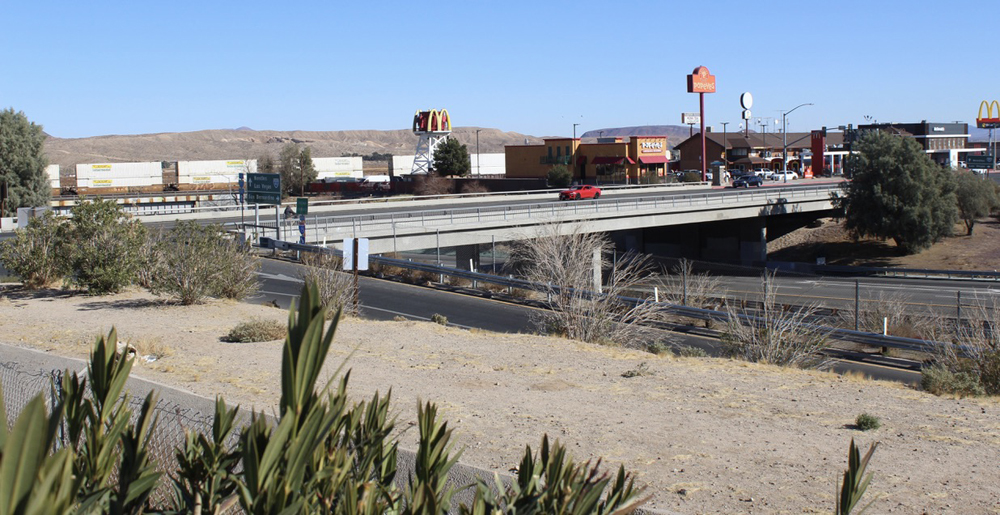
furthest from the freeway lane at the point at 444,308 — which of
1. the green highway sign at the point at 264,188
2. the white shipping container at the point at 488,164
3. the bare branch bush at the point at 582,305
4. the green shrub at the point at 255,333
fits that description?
the white shipping container at the point at 488,164

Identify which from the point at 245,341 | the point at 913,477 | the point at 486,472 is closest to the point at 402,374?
the point at 245,341

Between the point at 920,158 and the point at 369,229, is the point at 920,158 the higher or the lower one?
the higher one

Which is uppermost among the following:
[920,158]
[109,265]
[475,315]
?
[920,158]

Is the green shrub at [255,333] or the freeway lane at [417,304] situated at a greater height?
the green shrub at [255,333]

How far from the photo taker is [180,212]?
173 feet

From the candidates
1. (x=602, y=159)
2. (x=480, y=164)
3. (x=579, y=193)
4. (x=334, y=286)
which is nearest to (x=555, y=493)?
(x=334, y=286)

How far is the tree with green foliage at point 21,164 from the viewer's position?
58281 mm

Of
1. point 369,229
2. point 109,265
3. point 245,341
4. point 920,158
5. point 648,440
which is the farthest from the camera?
point 920,158

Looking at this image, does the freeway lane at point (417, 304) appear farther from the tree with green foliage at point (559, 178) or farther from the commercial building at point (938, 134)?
the commercial building at point (938, 134)

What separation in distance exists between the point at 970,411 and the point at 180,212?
48202 millimetres

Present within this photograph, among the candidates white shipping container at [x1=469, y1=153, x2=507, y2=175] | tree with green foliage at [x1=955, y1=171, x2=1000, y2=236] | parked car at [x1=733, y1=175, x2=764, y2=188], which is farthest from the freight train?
tree with green foliage at [x1=955, y1=171, x2=1000, y2=236]

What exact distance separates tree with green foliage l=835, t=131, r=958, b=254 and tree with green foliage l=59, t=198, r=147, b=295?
48429 mm

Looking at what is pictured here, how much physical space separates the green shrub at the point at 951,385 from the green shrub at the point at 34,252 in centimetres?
2270

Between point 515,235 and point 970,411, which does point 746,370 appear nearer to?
point 970,411
